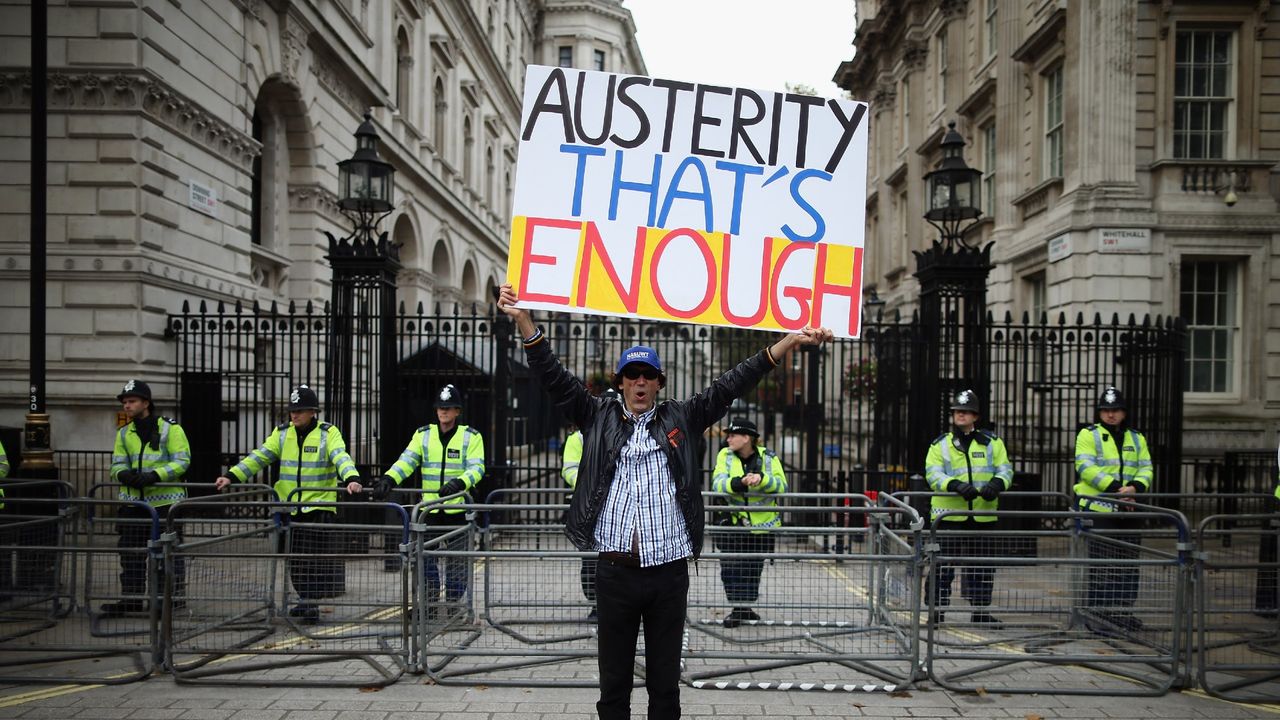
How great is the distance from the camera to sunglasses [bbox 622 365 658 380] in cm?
413

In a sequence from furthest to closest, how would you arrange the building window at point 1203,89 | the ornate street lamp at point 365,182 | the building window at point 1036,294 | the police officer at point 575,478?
the building window at point 1036,294 → the building window at point 1203,89 → the ornate street lamp at point 365,182 → the police officer at point 575,478

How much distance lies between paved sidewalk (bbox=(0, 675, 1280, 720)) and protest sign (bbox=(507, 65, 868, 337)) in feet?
8.44

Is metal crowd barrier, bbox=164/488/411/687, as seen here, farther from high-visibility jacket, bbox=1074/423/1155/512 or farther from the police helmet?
high-visibility jacket, bbox=1074/423/1155/512

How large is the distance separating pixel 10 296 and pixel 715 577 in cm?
1146

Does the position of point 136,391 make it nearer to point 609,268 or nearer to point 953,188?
point 609,268

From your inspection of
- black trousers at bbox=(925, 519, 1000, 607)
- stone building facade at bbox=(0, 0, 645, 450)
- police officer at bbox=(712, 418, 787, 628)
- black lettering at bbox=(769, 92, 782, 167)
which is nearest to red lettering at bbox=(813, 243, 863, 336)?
black lettering at bbox=(769, 92, 782, 167)

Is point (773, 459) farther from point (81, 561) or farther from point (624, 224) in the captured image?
point (81, 561)

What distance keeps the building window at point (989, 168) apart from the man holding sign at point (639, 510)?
64.9 feet

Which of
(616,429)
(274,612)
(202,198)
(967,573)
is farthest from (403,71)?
(616,429)

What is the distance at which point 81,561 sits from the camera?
7164 millimetres

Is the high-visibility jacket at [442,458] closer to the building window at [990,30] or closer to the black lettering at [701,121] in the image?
the black lettering at [701,121]

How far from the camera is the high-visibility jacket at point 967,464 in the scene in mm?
7488

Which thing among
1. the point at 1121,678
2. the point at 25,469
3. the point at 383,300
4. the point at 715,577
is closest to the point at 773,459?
the point at 715,577

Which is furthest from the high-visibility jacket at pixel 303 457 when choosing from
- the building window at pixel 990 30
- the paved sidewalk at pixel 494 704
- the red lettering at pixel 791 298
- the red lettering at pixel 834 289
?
the building window at pixel 990 30
